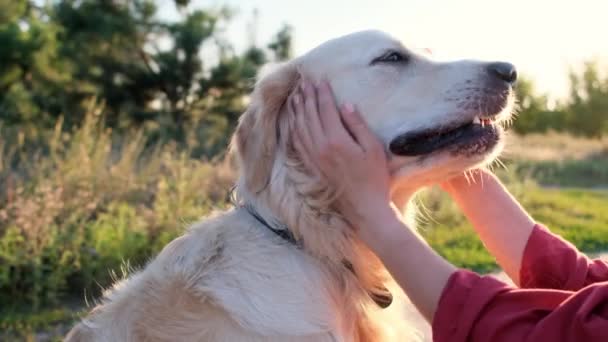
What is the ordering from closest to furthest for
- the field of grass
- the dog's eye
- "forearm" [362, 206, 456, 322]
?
"forearm" [362, 206, 456, 322] → the dog's eye → the field of grass

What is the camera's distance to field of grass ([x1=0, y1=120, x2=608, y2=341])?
4.29 metres

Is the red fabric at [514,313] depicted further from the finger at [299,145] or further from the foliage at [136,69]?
the foliage at [136,69]

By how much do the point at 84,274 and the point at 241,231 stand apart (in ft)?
9.54

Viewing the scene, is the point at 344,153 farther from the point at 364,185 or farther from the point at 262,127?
the point at 262,127

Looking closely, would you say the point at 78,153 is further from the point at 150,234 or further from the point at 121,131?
the point at 121,131

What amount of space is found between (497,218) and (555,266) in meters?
0.29

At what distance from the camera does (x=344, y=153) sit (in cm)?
195

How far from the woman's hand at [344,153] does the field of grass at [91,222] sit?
0.92 m

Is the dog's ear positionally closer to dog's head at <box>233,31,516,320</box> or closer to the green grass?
dog's head at <box>233,31,516,320</box>

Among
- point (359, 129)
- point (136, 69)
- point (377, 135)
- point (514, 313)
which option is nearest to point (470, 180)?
point (377, 135)

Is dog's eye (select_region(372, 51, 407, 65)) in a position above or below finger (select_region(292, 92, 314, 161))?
above

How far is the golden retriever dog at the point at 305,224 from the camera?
6.24 ft

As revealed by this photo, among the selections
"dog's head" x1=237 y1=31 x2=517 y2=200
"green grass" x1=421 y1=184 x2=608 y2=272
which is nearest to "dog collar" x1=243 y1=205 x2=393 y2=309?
"dog's head" x1=237 y1=31 x2=517 y2=200

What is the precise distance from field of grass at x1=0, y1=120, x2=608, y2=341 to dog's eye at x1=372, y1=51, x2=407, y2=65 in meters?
0.79
